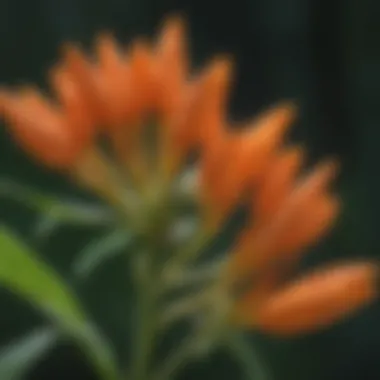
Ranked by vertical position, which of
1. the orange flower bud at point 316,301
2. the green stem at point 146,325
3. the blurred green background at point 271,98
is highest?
the blurred green background at point 271,98

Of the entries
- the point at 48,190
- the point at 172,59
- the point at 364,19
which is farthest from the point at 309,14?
the point at 172,59

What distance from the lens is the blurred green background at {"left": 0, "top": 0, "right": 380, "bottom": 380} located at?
788mm

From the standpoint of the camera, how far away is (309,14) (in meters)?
0.82

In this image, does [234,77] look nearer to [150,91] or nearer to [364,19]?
[364,19]

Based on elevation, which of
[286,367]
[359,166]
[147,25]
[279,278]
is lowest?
[279,278]

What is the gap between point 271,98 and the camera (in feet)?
2.70

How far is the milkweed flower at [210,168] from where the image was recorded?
425 mm

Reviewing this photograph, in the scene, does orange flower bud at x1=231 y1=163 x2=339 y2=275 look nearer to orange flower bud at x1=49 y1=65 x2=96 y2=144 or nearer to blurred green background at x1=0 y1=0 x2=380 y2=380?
orange flower bud at x1=49 y1=65 x2=96 y2=144

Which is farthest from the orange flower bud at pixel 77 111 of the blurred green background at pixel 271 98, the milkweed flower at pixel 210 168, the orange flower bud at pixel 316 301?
the blurred green background at pixel 271 98

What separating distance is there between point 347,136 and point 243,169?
43cm

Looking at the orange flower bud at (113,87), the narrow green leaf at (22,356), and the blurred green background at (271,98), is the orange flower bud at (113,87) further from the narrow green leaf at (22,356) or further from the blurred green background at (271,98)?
the blurred green background at (271,98)

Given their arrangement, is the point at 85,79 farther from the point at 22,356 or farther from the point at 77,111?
the point at 22,356

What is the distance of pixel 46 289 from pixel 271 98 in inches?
18.0

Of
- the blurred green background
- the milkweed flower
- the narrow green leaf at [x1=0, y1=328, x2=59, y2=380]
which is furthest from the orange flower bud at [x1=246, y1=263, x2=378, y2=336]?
the blurred green background
